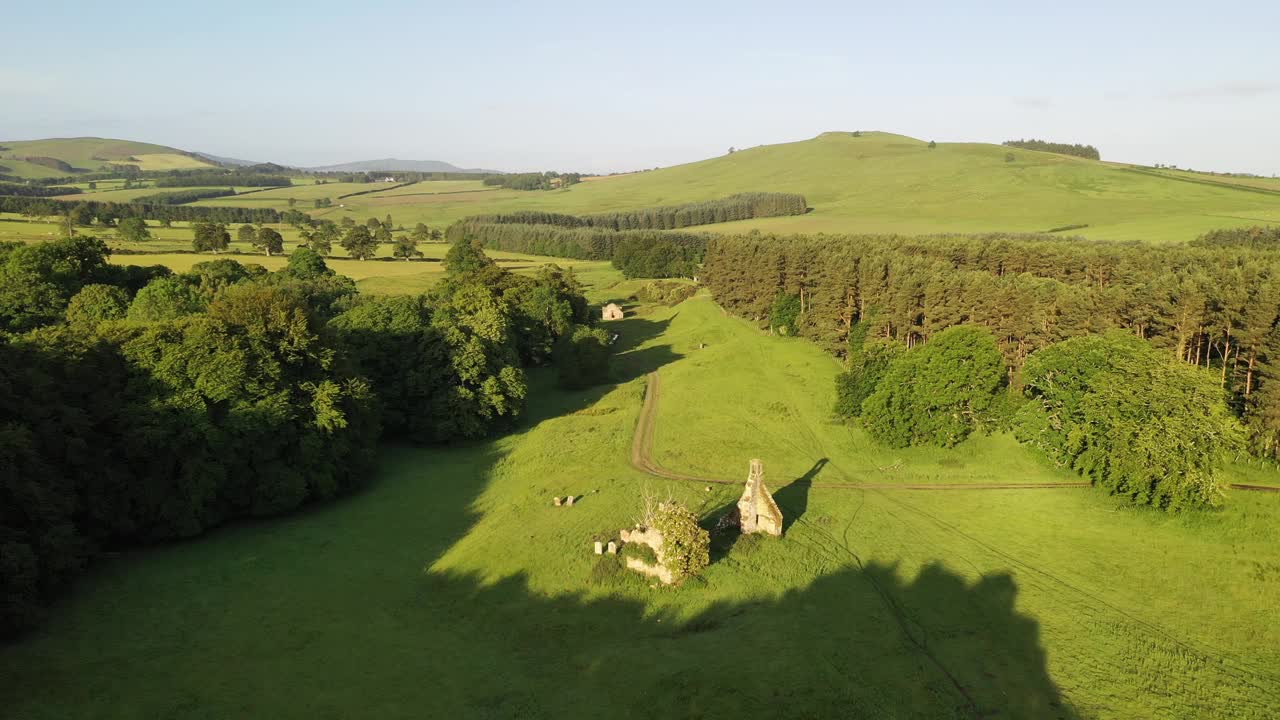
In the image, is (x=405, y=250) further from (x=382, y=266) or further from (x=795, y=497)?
(x=795, y=497)

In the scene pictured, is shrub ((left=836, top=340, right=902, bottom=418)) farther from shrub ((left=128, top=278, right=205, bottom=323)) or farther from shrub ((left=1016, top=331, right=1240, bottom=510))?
shrub ((left=128, top=278, right=205, bottom=323))

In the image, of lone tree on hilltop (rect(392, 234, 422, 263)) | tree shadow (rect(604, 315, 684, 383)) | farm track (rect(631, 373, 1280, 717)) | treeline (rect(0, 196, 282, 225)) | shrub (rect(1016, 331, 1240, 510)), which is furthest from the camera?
treeline (rect(0, 196, 282, 225))

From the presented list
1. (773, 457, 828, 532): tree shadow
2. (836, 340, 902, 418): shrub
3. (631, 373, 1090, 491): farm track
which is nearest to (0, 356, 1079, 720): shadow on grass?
(773, 457, 828, 532): tree shadow

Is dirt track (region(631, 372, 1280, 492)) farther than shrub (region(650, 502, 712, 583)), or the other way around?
dirt track (region(631, 372, 1280, 492))

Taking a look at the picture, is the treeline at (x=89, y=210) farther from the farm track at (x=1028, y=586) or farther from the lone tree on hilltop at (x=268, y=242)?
the farm track at (x=1028, y=586)

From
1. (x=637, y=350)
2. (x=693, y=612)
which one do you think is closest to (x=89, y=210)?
(x=637, y=350)

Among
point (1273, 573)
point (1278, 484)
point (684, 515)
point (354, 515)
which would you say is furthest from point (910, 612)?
point (354, 515)

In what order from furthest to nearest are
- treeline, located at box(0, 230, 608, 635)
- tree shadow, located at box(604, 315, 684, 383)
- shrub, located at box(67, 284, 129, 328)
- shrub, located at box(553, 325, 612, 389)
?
tree shadow, located at box(604, 315, 684, 383), shrub, located at box(553, 325, 612, 389), shrub, located at box(67, 284, 129, 328), treeline, located at box(0, 230, 608, 635)
